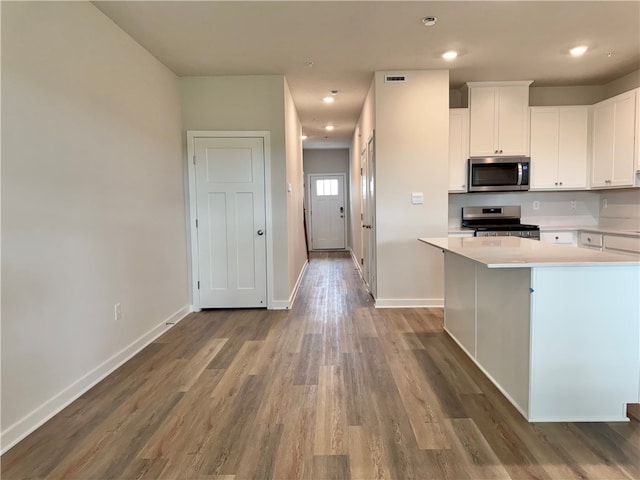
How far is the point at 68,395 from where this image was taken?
89.4 inches

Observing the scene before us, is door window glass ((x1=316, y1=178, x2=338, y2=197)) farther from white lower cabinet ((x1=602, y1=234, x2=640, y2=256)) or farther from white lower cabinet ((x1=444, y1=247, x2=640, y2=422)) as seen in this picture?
white lower cabinet ((x1=444, y1=247, x2=640, y2=422))

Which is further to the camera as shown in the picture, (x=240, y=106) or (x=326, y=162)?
(x=326, y=162)

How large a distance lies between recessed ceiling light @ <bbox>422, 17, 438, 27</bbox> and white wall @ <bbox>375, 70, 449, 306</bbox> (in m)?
1.06

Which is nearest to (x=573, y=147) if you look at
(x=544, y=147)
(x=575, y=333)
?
(x=544, y=147)

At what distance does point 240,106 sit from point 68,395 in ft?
10.4

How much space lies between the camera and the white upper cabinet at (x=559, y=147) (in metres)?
4.50

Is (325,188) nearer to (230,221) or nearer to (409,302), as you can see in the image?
(230,221)

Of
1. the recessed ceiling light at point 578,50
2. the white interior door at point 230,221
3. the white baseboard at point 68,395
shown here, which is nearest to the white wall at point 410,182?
the recessed ceiling light at point 578,50

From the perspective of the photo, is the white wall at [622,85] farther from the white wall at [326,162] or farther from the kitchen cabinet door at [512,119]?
the white wall at [326,162]

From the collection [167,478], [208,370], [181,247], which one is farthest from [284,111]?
[167,478]

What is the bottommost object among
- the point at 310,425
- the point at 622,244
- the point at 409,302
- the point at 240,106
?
the point at 310,425

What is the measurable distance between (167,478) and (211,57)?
3.47 m

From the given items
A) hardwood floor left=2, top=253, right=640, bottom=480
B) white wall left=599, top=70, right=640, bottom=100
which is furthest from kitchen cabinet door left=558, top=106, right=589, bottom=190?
hardwood floor left=2, top=253, right=640, bottom=480

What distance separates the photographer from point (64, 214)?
228 centimetres
